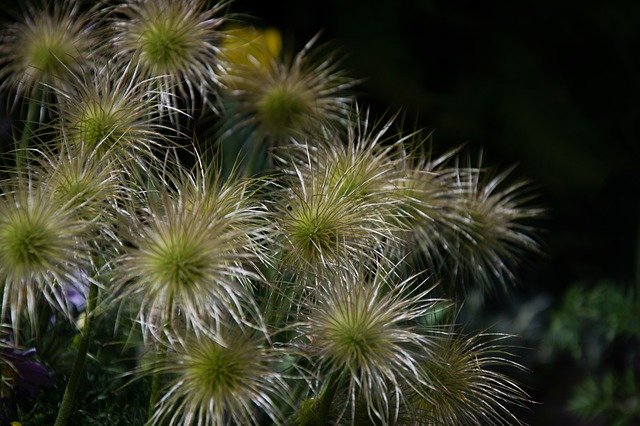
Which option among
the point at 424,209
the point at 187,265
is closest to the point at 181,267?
the point at 187,265

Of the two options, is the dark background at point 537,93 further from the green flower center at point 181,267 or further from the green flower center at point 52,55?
the green flower center at point 181,267

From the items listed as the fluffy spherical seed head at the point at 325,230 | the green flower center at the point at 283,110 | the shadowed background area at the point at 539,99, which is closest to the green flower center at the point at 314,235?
the fluffy spherical seed head at the point at 325,230

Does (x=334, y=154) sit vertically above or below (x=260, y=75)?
below

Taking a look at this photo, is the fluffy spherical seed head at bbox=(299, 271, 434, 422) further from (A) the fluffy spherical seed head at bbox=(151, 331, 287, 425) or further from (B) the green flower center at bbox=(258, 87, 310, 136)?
(B) the green flower center at bbox=(258, 87, 310, 136)

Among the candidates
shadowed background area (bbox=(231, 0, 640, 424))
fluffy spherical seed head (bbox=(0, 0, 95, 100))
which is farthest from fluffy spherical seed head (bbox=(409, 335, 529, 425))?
shadowed background area (bbox=(231, 0, 640, 424))

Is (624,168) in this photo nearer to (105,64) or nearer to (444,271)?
(444,271)

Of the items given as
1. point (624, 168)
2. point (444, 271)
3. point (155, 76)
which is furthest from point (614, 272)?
point (155, 76)

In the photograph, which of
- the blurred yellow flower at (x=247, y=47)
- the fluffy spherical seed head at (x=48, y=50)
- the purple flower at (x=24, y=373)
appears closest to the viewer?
the purple flower at (x=24, y=373)
